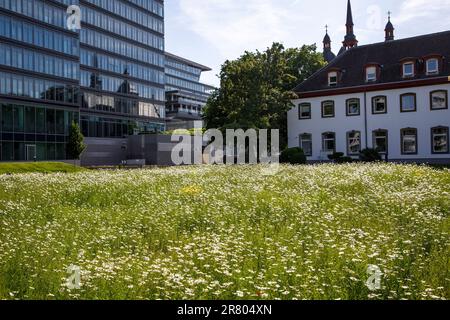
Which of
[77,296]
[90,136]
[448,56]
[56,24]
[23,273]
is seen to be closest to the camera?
[77,296]

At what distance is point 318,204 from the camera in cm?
1356

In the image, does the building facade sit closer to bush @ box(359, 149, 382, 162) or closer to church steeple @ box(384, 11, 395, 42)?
bush @ box(359, 149, 382, 162)

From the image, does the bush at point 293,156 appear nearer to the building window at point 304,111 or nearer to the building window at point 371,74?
the building window at point 304,111

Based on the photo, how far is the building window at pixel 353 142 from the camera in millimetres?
50000

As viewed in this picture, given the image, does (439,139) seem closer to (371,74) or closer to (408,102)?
(408,102)

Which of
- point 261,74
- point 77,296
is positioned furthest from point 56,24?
point 77,296

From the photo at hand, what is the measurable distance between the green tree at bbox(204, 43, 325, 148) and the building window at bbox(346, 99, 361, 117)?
258 inches

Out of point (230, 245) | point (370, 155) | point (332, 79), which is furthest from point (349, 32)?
point (230, 245)

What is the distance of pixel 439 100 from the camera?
150 ft

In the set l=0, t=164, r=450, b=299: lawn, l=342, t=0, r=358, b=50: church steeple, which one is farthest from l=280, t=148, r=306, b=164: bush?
l=342, t=0, r=358, b=50: church steeple

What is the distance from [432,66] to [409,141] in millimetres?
8165

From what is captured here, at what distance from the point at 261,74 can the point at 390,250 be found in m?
42.9

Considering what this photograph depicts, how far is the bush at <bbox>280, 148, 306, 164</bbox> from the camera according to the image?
45719mm
